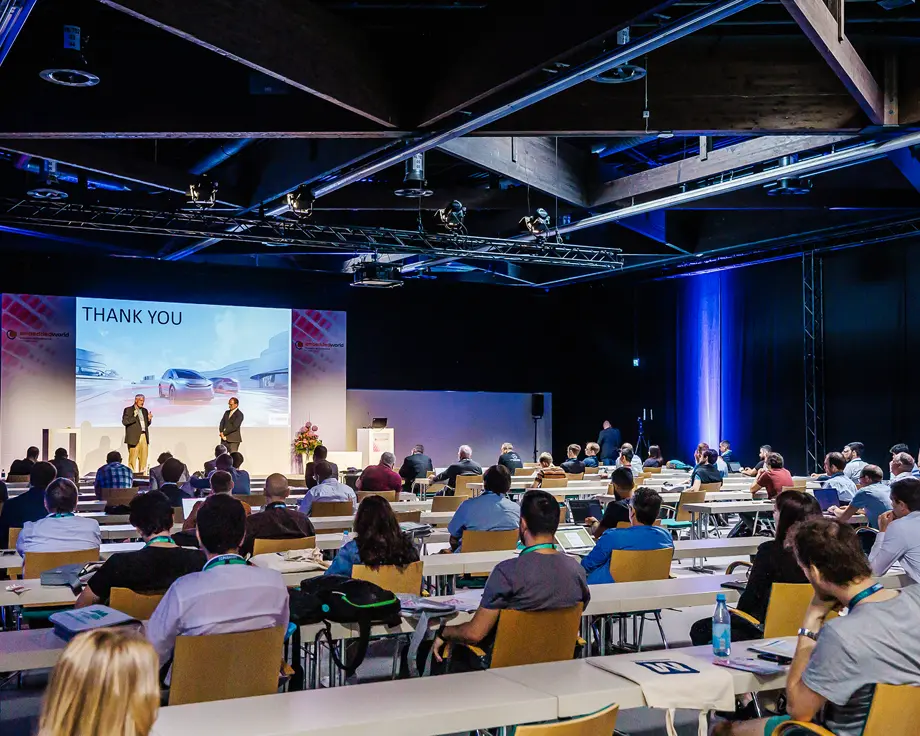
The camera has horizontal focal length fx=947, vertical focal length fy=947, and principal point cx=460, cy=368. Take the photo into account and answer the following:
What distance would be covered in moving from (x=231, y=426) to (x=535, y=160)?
8.08 metres

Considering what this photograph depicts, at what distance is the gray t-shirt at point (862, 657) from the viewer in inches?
108

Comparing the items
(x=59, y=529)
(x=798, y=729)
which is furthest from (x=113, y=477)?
(x=798, y=729)

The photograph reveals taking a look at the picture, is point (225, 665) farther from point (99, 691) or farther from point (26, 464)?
point (26, 464)

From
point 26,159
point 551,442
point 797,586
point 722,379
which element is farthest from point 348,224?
point 797,586

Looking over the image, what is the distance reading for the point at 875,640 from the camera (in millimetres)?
2752

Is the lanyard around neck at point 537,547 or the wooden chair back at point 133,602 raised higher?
the lanyard around neck at point 537,547

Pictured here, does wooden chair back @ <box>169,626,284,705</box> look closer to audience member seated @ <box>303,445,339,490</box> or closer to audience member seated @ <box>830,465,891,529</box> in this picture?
audience member seated @ <box>303,445,339,490</box>

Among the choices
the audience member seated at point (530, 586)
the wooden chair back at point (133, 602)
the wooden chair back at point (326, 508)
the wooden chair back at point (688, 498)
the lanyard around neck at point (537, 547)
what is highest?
the lanyard around neck at point (537, 547)

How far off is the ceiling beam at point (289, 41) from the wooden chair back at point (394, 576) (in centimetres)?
335

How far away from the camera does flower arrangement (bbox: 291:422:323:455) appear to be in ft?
60.8

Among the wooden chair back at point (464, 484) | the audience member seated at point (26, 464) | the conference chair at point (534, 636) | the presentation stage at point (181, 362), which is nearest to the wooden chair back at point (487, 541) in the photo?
the conference chair at point (534, 636)

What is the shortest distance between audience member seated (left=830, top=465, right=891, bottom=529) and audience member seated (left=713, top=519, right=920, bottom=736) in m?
5.40

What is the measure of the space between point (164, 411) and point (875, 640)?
1591 cm

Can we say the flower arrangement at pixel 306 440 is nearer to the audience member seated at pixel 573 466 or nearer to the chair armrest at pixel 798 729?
the audience member seated at pixel 573 466
